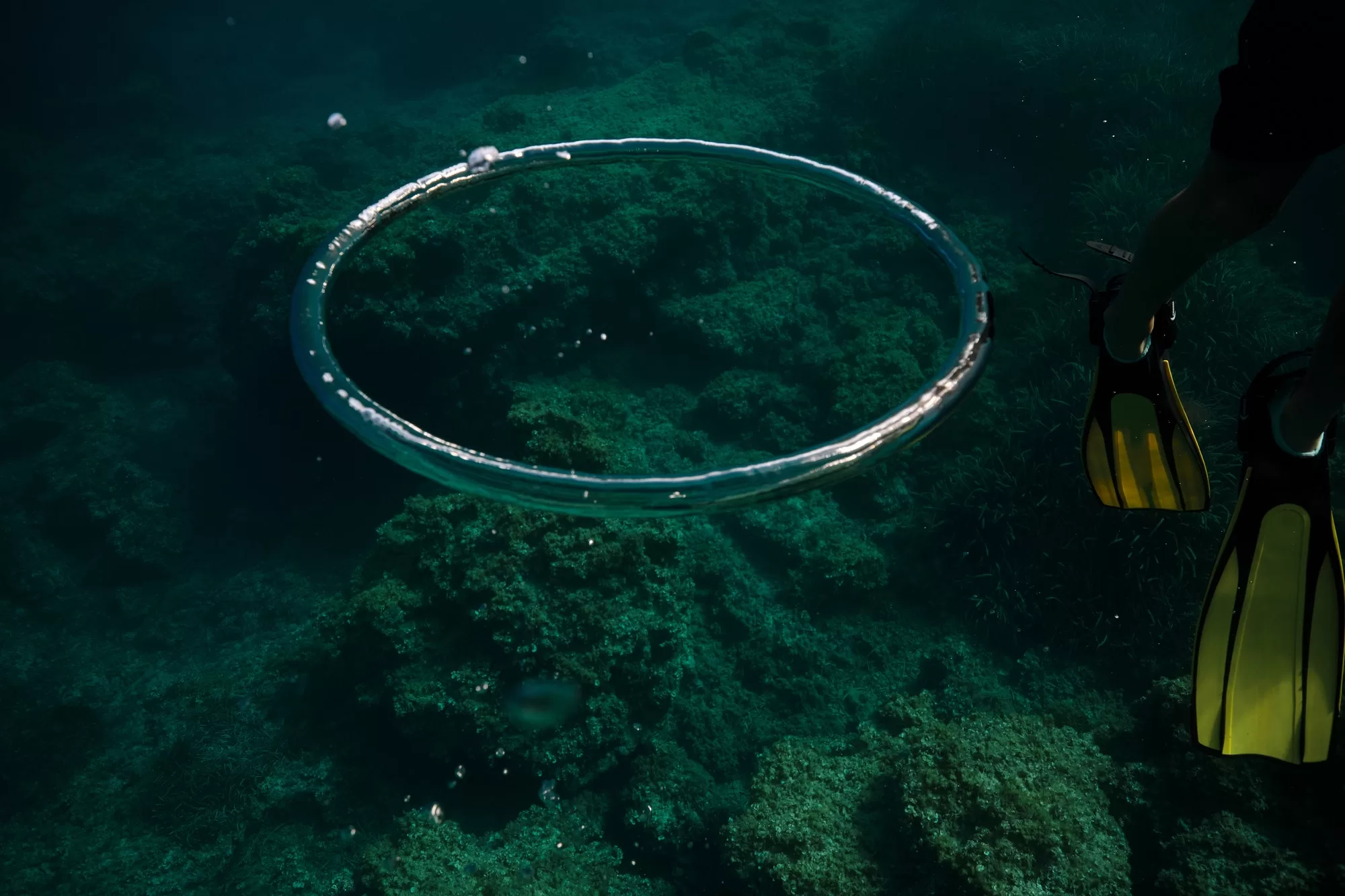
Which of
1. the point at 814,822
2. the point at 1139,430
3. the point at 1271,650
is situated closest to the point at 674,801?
the point at 814,822

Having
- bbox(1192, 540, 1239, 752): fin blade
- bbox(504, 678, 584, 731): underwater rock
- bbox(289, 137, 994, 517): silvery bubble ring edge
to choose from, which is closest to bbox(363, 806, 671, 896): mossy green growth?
bbox(504, 678, 584, 731): underwater rock

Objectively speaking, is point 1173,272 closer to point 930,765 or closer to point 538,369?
point 930,765

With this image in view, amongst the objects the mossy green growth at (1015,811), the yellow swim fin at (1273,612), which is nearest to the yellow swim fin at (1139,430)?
the yellow swim fin at (1273,612)

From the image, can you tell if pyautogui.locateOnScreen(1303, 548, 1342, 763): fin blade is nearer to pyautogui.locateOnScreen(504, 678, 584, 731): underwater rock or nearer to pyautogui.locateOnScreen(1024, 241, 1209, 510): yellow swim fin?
pyautogui.locateOnScreen(1024, 241, 1209, 510): yellow swim fin

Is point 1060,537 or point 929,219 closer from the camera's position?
point 929,219

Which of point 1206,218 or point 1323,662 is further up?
point 1206,218

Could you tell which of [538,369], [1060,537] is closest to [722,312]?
[538,369]

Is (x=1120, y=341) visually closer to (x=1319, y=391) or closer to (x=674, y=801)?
(x=1319, y=391)
